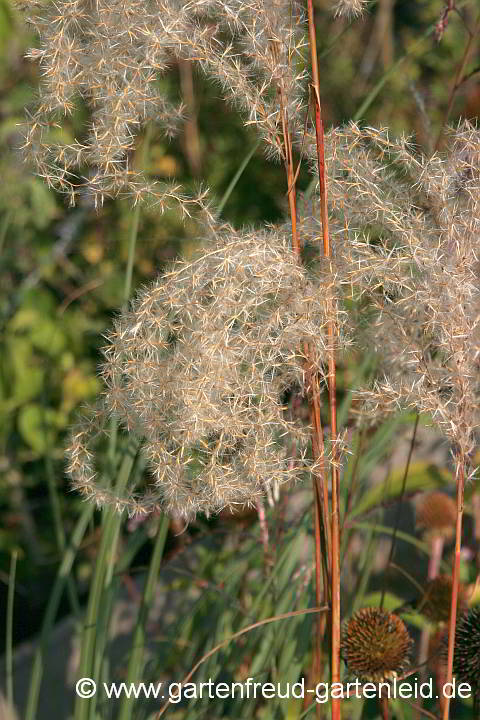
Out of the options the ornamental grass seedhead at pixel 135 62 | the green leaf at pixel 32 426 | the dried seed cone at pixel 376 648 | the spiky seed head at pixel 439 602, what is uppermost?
the ornamental grass seedhead at pixel 135 62

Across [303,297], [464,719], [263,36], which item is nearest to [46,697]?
[464,719]

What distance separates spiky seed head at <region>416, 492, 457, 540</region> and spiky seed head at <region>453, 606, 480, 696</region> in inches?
13.7

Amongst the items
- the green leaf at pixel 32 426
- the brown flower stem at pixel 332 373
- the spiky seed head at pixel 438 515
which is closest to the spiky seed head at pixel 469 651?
the brown flower stem at pixel 332 373

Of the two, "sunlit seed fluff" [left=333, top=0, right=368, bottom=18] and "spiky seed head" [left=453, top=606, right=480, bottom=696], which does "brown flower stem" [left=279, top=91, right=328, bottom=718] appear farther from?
"spiky seed head" [left=453, top=606, right=480, bottom=696]

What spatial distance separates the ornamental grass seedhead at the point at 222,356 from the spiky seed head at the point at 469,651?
0.39m

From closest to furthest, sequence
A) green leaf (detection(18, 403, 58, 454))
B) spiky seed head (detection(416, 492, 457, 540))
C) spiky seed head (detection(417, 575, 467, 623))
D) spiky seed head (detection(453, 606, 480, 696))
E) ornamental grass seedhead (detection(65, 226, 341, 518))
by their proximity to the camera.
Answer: ornamental grass seedhead (detection(65, 226, 341, 518))
spiky seed head (detection(453, 606, 480, 696))
spiky seed head (detection(417, 575, 467, 623))
spiky seed head (detection(416, 492, 457, 540))
green leaf (detection(18, 403, 58, 454))

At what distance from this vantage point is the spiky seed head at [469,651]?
0.82 metres

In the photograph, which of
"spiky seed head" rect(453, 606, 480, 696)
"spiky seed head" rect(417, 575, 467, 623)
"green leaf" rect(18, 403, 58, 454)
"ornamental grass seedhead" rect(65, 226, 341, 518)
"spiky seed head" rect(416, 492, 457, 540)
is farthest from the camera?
"green leaf" rect(18, 403, 58, 454)

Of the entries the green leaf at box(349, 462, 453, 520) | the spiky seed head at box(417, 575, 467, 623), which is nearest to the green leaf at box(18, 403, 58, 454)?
the green leaf at box(349, 462, 453, 520)

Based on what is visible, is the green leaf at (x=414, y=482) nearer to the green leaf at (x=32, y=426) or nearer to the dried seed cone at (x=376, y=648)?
the dried seed cone at (x=376, y=648)

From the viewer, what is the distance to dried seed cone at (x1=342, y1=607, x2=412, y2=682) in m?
0.85

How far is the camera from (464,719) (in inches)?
42.3

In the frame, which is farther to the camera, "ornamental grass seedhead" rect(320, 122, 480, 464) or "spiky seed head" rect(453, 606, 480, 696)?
"spiky seed head" rect(453, 606, 480, 696)

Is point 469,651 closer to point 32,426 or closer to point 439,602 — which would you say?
point 439,602
